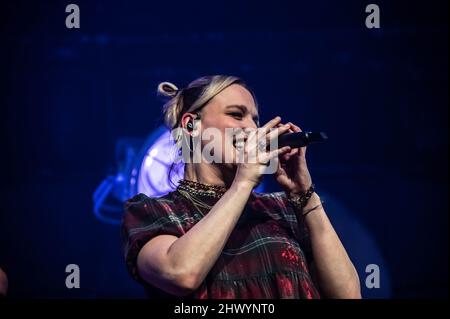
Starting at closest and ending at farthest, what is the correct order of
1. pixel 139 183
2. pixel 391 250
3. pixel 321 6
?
pixel 139 183 < pixel 321 6 < pixel 391 250

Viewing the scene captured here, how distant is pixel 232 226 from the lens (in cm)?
121

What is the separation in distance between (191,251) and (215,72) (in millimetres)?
1608

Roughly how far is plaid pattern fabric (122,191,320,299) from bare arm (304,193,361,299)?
1.6 inches

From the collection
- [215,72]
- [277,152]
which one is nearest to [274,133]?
[277,152]

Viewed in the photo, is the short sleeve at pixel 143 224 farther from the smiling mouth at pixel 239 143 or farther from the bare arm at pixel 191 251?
the smiling mouth at pixel 239 143

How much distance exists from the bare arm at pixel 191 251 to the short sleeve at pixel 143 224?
0.02 meters

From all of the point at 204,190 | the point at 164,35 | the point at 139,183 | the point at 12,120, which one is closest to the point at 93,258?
the point at 139,183

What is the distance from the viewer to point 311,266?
1397 millimetres

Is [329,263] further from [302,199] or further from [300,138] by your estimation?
[300,138]

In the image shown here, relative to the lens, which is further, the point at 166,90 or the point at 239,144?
the point at 166,90

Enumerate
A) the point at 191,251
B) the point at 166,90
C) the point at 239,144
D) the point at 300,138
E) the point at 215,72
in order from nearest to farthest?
the point at 191,251
the point at 300,138
the point at 239,144
the point at 166,90
the point at 215,72

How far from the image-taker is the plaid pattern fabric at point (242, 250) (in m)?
1.23

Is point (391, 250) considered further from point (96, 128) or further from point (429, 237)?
point (96, 128)

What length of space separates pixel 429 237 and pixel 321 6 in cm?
127
